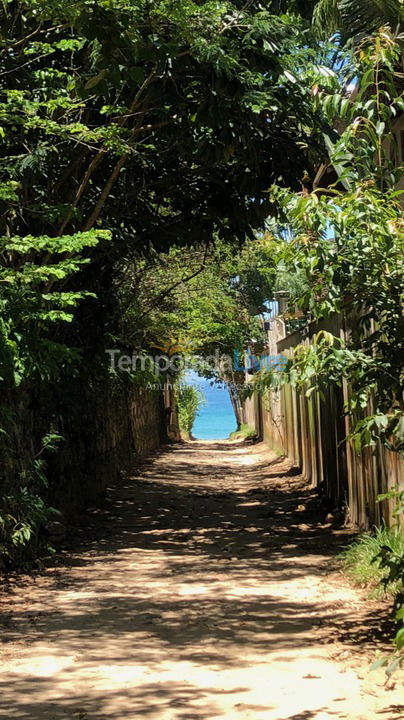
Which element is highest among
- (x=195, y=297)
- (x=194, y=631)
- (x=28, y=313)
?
(x=195, y=297)

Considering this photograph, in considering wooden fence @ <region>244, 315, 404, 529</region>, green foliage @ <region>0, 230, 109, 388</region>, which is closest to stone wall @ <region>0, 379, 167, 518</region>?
green foliage @ <region>0, 230, 109, 388</region>

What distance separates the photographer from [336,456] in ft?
36.1

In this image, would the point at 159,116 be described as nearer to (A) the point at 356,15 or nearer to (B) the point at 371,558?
(A) the point at 356,15

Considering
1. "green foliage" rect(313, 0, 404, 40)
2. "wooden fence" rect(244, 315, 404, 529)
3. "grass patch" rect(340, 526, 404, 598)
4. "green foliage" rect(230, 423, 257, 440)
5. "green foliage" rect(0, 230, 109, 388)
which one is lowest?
"green foliage" rect(230, 423, 257, 440)

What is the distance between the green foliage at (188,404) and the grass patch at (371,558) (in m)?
27.8

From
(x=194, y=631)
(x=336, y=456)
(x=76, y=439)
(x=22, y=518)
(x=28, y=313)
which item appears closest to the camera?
(x=194, y=631)

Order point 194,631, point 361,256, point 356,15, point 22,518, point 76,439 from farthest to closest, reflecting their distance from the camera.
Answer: point 76,439
point 356,15
point 22,518
point 194,631
point 361,256

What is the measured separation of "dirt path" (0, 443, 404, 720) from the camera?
4512 millimetres

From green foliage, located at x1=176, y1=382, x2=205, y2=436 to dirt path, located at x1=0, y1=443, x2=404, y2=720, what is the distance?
998 inches

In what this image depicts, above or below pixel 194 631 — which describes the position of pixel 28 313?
above

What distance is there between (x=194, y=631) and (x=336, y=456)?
5361mm

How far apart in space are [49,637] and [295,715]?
2254 mm

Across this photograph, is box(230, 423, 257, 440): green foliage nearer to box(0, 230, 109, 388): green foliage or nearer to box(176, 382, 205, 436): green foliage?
box(176, 382, 205, 436): green foliage

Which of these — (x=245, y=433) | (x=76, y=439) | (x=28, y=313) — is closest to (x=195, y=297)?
(x=76, y=439)
